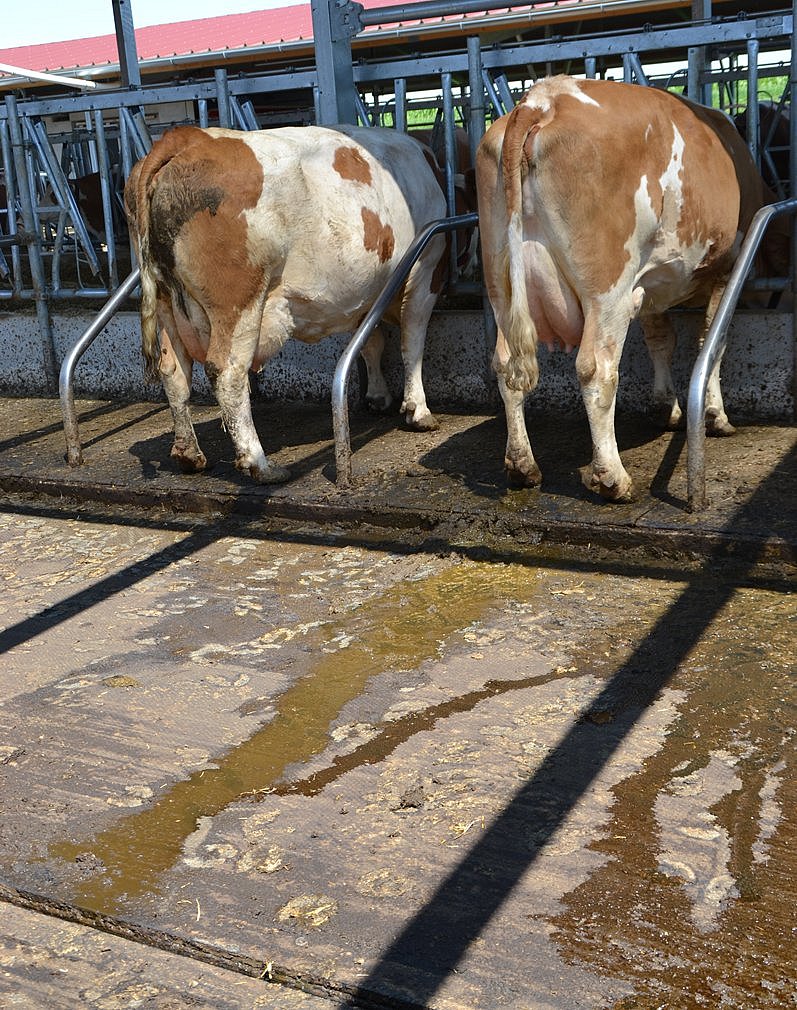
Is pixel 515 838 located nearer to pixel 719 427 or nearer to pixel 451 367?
pixel 719 427

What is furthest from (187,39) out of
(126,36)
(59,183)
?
(59,183)

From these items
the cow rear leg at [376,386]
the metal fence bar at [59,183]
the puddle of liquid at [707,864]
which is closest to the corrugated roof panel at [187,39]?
the metal fence bar at [59,183]

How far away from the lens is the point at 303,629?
4.07 m

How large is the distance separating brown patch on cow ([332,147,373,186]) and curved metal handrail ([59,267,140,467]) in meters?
1.18

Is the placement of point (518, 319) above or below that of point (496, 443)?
above

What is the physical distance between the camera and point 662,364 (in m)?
5.75

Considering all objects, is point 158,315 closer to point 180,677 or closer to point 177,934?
point 180,677

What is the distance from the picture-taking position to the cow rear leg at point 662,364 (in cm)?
570

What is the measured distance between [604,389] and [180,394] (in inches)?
83.1

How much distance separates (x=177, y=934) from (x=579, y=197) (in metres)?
3.15

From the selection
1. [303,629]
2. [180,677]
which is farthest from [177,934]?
[303,629]

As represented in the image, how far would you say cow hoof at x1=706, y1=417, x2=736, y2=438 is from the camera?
18.1ft

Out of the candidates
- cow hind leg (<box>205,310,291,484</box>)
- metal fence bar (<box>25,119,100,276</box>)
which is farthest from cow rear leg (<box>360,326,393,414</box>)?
metal fence bar (<box>25,119,100,276</box>)

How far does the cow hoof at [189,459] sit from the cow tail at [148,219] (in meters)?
0.40
